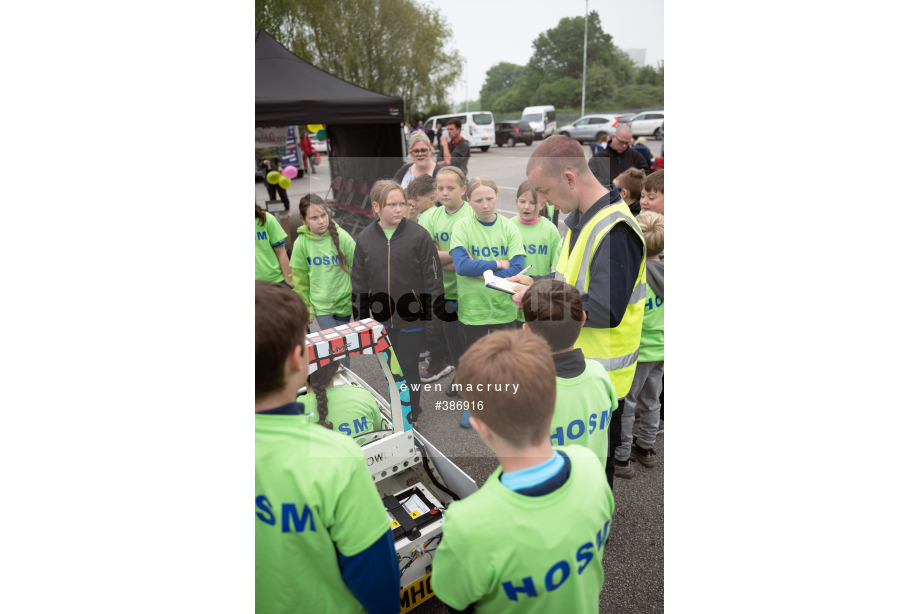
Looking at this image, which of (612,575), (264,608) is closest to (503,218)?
(612,575)

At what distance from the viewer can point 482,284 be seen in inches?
112

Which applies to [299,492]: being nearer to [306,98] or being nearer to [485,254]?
[485,254]

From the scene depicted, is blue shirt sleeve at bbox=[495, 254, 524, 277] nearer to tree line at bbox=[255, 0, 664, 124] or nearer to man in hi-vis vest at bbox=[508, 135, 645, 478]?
man in hi-vis vest at bbox=[508, 135, 645, 478]

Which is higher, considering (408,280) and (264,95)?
(264,95)

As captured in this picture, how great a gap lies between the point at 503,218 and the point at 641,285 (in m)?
1.19

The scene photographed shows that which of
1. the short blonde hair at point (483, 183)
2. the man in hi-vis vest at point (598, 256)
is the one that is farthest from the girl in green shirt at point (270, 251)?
the man in hi-vis vest at point (598, 256)

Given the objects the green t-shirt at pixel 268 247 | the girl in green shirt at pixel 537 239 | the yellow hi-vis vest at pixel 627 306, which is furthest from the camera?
the green t-shirt at pixel 268 247

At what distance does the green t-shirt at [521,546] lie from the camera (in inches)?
40.3

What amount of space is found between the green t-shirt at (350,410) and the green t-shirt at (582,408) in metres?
0.91

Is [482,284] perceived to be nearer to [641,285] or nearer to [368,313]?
[368,313]

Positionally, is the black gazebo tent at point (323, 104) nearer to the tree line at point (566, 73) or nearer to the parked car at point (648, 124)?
the tree line at point (566, 73)

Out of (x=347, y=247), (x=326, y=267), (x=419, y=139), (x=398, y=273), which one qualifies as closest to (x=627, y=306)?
(x=398, y=273)

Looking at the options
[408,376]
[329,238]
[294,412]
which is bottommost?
[408,376]

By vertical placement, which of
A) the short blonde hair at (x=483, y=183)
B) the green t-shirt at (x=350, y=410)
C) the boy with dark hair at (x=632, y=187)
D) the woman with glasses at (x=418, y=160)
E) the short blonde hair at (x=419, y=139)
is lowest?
the green t-shirt at (x=350, y=410)
